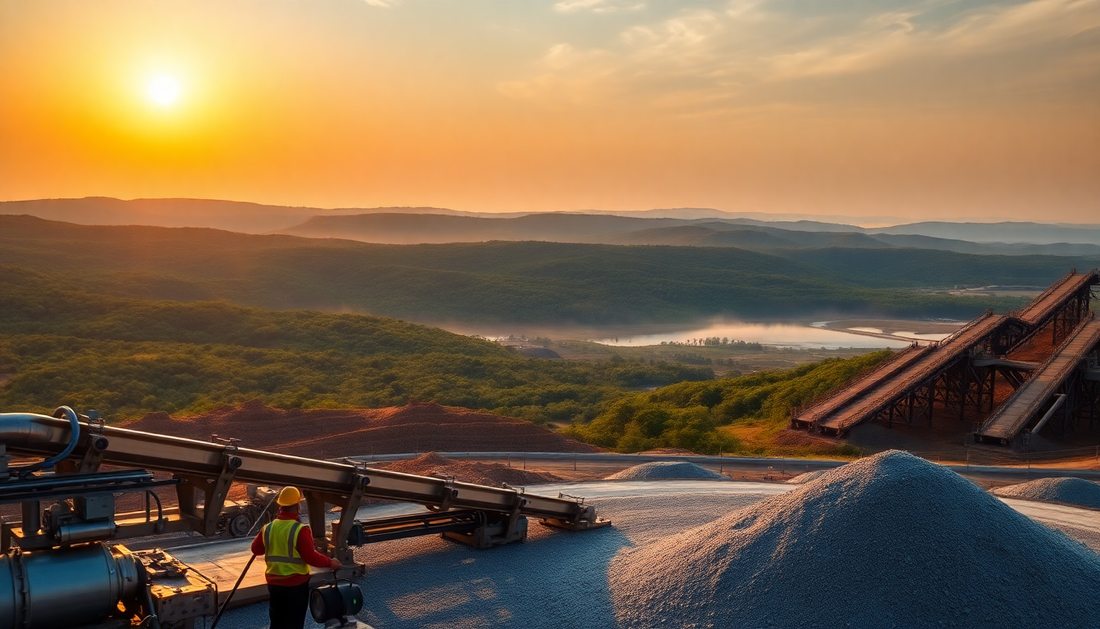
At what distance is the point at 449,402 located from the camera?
56312mm

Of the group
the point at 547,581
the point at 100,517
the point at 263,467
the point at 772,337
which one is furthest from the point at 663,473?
the point at 772,337

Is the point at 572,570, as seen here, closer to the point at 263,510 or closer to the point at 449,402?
the point at 263,510

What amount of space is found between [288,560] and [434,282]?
146414 millimetres

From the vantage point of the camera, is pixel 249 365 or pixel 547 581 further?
pixel 249 365

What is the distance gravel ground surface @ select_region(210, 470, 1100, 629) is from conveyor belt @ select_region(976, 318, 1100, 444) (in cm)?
2341

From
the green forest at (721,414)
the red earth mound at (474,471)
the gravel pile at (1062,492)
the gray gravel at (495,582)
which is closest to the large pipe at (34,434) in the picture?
the gray gravel at (495,582)

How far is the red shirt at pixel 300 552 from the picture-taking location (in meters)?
9.41

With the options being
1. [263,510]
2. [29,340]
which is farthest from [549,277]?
[263,510]

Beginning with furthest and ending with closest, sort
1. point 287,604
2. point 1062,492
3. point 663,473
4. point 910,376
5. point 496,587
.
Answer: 1. point 910,376
2. point 663,473
3. point 1062,492
4. point 496,587
5. point 287,604

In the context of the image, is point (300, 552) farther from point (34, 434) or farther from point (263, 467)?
point (34, 434)

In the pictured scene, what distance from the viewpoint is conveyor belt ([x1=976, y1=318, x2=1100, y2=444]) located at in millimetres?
40562

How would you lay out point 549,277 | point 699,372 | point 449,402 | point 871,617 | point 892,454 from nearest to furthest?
point 871,617, point 892,454, point 449,402, point 699,372, point 549,277

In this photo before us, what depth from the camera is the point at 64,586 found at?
9.17 meters

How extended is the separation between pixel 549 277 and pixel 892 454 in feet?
523
